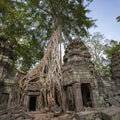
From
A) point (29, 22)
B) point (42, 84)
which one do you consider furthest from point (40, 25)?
point (42, 84)

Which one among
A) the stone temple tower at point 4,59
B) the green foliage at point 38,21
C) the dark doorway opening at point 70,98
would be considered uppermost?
the green foliage at point 38,21

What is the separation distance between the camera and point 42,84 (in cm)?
839

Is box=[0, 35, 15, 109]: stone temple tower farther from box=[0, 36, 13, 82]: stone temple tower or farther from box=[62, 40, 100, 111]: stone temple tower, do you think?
box=[62, 40, 100, 111]: stone temple tower

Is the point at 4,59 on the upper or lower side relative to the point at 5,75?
upper

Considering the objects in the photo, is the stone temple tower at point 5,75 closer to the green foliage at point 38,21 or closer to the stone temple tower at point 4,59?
the stone temple tower at point 4,59

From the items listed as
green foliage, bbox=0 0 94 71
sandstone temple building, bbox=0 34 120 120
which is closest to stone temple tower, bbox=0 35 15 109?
sandstone temple building, bbox=0 34 120 120

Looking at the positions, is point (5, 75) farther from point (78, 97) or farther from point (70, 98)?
point (78, 97)

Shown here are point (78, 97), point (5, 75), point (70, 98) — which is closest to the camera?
point (78, 97)

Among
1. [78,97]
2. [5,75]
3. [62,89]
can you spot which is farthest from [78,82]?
[5,75]

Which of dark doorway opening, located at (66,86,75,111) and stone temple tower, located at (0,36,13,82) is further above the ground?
stone temple tower, located at (0,36,13,82)

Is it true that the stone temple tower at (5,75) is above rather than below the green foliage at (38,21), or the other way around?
below

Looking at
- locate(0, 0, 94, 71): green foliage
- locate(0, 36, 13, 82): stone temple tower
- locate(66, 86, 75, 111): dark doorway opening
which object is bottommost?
locate(66, 86, 75, 111): dark doorway opening

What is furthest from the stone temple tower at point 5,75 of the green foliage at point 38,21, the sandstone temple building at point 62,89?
the green foliage at point 38,21

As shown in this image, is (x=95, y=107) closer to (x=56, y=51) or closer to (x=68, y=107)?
(x=68, y=107)
